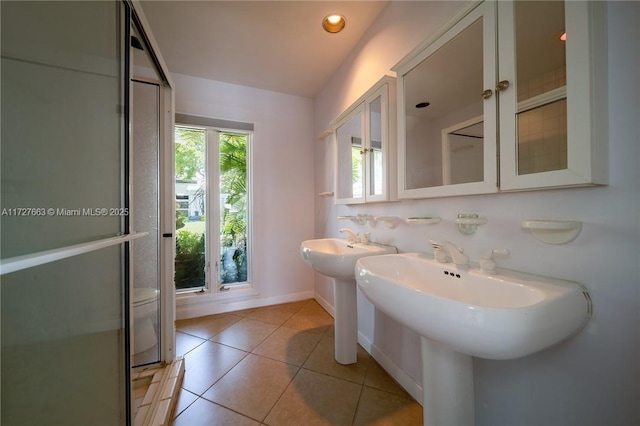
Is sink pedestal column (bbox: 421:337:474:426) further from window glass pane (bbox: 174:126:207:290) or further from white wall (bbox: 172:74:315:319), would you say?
window glass pane (bbox: 174:126:207:290)

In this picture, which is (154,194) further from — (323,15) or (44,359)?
(323,15)

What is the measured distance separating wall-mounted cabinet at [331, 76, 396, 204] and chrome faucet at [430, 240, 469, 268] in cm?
48

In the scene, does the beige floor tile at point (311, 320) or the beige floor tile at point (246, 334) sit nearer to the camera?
the beige floor tile at point (246, 334)

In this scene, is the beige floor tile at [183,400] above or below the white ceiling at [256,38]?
below

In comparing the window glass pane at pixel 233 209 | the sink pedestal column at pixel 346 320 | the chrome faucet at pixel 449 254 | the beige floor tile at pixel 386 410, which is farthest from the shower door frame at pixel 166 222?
the chrome faucet at pixel 449 254

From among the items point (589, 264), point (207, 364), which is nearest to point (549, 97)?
point (589, 264)

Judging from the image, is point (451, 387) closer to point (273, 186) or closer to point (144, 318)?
point (144, 318)

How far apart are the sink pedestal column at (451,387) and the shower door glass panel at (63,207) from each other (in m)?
1.16

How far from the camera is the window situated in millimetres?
2229

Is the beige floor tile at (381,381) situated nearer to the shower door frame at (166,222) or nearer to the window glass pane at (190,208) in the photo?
the shower door frame at (166,222)

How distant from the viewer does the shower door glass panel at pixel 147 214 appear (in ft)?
4.73

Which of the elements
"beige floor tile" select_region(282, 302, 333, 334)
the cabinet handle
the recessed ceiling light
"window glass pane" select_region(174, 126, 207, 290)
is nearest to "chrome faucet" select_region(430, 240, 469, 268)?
the cabinet handle

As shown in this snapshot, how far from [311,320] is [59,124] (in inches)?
80.8

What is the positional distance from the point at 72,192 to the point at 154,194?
0.87m
